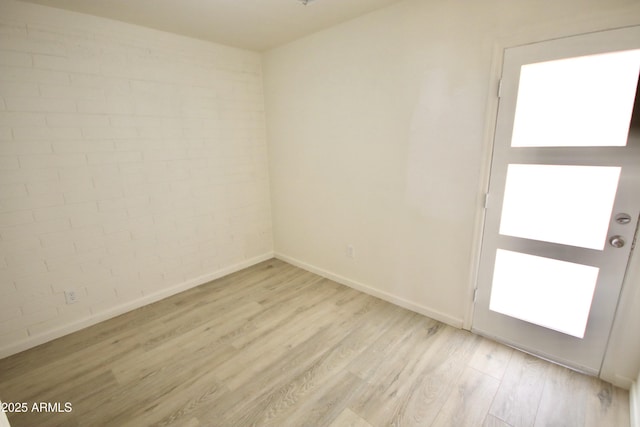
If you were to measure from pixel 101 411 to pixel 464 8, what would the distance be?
3.56m

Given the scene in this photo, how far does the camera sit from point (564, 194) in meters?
1.86

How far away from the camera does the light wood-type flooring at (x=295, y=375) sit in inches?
66.4

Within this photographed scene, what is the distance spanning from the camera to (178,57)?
2.86 metres

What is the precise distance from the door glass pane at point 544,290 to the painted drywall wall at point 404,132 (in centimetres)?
21

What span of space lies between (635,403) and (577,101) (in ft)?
5.81

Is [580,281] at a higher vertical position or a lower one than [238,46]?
lower

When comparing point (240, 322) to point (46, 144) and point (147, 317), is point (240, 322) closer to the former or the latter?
point (147, 317)

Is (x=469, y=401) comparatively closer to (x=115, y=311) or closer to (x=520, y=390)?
(x=520, y=390)

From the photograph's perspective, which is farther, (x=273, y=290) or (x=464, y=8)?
(x=273, y=290)

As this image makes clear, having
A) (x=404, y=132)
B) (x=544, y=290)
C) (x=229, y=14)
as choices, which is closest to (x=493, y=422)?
(x=544, y=290)

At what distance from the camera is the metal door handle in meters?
1.70

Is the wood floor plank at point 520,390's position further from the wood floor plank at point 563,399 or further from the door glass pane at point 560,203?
the door glass pane at point 560,203

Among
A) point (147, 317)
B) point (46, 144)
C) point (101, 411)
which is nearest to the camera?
point (101, 411)

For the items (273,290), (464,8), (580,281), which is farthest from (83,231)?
(580,281)
